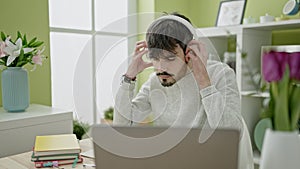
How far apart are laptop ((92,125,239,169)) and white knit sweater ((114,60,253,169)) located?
1.43ft

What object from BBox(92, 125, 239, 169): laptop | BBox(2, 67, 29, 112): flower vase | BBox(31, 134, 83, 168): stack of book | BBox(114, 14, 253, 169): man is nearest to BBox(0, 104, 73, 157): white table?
BBox(2, 67, 29, 112): flower vase

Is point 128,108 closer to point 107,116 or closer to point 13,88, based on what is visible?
point 107,116

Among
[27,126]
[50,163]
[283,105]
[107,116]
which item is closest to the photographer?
[283,105]

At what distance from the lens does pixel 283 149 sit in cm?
53

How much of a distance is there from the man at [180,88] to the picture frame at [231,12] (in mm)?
1582

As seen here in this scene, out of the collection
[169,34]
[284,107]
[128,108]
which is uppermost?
[169,34]

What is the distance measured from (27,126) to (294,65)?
148 centimetres

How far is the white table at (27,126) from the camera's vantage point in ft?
5.18

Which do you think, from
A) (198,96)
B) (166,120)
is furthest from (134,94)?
(198,96)

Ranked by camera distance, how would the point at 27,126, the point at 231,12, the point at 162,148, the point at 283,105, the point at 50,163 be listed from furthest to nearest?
1. the point at 231,12
2. the point at 27,126
3. the point at 50,163
4. the point at 162,148
5. the point at 283,105

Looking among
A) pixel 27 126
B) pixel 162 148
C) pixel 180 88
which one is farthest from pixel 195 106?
pixel 27 126

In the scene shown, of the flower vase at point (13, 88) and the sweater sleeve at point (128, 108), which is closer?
the sweater sleeve at point (128, 108)

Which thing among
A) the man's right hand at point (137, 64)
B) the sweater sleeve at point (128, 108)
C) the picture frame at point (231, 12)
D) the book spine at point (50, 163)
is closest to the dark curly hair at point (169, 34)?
the man's right hand at point (137, 64)

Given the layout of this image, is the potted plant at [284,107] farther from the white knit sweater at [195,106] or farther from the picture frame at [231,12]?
the picture frame at [231,12]
